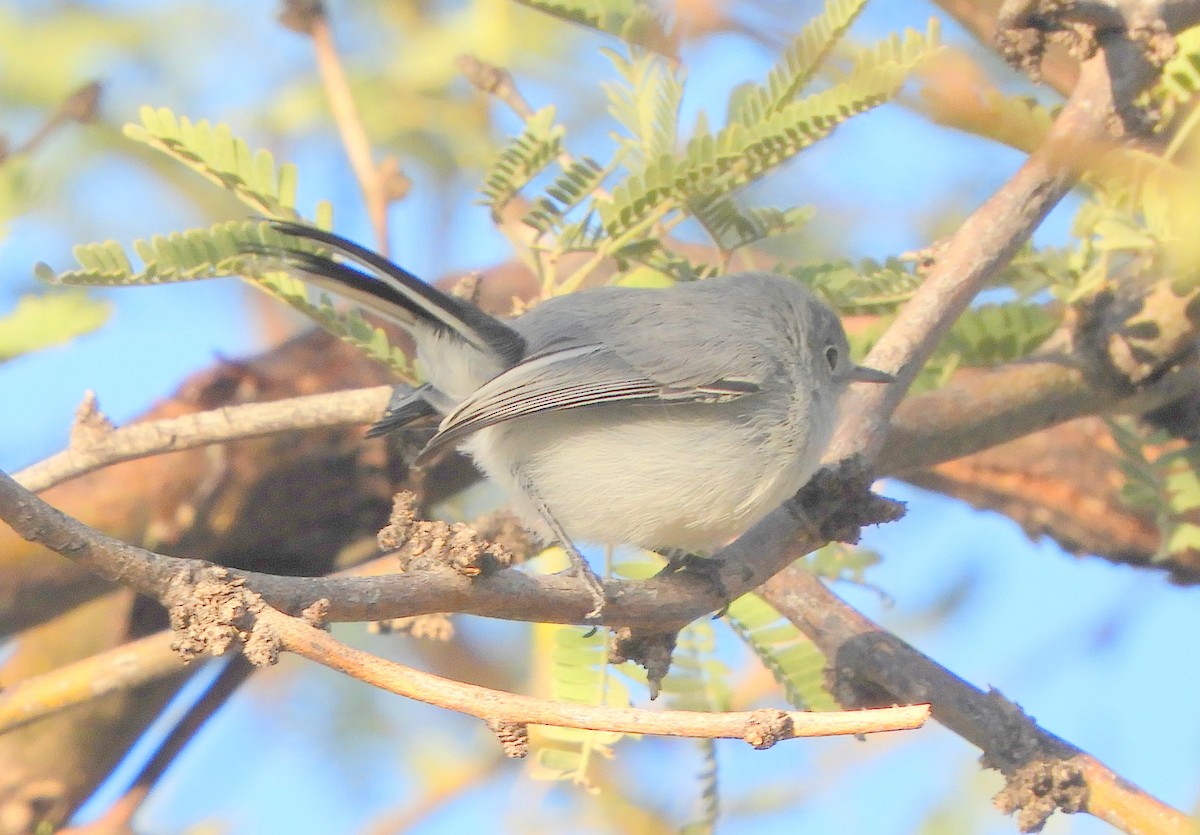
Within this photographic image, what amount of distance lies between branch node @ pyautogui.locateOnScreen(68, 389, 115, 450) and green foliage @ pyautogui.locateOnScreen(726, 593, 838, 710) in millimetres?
1311

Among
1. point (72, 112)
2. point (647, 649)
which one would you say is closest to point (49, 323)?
point (72, 112)

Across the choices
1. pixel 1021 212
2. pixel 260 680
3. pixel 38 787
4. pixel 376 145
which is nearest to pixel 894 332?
pixel 1021 212

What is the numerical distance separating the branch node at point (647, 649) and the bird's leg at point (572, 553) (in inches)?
4.9

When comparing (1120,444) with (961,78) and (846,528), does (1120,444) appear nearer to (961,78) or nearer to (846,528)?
(846,528)

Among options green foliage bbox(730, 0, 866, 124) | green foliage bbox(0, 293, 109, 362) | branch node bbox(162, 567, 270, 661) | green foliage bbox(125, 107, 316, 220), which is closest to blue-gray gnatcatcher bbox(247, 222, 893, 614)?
green foliage bbox(125, 107, 316, 220)

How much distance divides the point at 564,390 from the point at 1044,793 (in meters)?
1.09

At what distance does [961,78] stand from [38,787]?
2789 mm

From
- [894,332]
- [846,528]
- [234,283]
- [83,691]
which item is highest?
[234,283]

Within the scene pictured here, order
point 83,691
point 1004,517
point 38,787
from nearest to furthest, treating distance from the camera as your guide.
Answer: point 83,691 < point 38,787 < point 1004,517

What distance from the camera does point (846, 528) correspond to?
2172 millimetres

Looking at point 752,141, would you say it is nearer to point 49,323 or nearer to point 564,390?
point 564,390

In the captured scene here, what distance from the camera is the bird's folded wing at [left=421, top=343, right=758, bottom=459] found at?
225 centimetres

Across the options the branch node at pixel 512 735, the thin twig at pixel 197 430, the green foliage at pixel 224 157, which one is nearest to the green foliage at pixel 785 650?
the thin twig at pixel 197 430

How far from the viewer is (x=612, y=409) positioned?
7.86 ft
